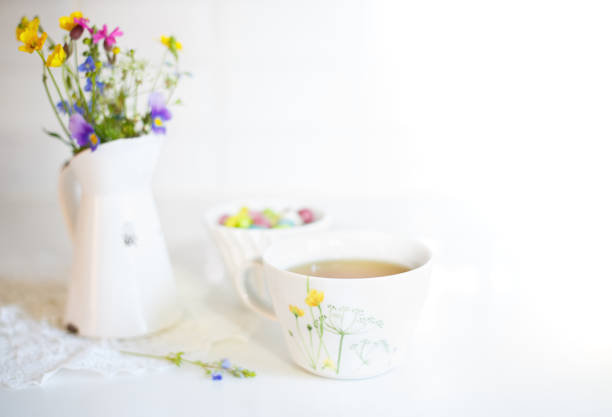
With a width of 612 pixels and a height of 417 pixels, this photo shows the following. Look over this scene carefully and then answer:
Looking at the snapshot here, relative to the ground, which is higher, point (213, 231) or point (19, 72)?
point (19, 72)

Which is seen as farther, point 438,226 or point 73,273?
point 438,226

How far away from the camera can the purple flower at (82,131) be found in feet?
2.02

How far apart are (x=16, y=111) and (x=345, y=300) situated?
0.88 meters

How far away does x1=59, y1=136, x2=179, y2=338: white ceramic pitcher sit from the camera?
66 cm

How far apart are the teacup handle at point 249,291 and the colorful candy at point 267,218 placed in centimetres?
10

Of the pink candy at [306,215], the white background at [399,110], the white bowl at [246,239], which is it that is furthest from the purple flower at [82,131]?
the white background at [399,110]

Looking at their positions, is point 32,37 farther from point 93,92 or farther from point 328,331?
point 328,331

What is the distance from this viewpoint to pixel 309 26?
1.00 m

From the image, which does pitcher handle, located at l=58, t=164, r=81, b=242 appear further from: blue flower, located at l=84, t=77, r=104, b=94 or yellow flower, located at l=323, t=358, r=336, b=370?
yellow flower, located at l=323, t=358, r=336, b=370

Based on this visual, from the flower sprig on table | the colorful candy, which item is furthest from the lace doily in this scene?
the colorful candy

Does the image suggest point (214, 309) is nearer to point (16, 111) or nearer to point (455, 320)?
point (455, 320)

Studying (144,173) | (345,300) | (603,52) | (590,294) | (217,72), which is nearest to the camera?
(345,300)

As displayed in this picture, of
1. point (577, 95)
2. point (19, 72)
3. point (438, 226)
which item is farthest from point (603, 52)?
point (19, 72)

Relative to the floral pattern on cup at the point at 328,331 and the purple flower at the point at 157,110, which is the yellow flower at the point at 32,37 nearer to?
the purple flower at the point at 157,110
